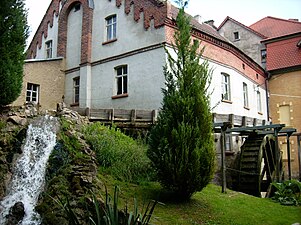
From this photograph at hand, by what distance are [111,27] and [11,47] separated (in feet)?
25.3

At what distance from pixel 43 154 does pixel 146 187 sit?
111 inches

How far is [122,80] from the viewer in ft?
56.6

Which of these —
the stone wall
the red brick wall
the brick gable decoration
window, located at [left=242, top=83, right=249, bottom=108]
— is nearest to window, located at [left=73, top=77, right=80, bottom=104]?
the stone wall

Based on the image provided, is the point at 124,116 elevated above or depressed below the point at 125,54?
below

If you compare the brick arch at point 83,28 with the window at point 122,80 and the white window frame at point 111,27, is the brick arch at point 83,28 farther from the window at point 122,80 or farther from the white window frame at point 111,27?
the window at point 122,80

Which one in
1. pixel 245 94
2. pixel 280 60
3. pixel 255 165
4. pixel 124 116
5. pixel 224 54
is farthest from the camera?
pixel 280 60

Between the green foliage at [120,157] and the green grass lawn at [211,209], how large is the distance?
0.46 meters

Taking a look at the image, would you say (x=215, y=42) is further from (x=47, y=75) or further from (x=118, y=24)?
(x=47, y=75)

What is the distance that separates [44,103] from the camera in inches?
738

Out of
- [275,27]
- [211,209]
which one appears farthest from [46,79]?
[275,27]

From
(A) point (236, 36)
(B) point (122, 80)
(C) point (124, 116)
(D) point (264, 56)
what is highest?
(A) point (236, 36)

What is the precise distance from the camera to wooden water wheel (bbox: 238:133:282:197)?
13.6 m

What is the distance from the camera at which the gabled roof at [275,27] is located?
25684mm

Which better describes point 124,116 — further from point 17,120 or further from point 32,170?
point 32,170
